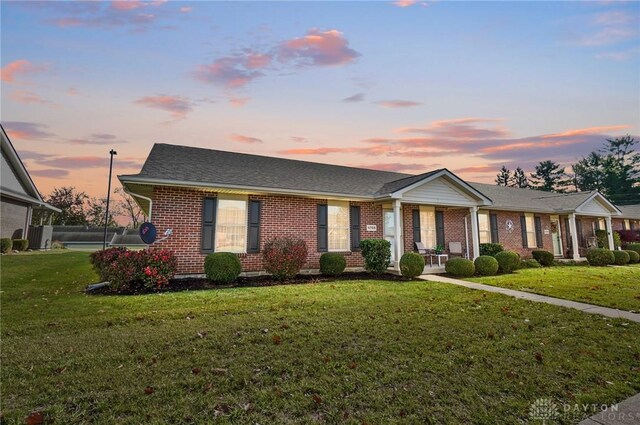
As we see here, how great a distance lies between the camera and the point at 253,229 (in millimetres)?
11430

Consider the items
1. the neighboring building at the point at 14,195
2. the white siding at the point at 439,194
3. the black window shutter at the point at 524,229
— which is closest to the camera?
the white siding at the point at 439,194

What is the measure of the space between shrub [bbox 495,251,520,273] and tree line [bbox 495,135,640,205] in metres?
50.1

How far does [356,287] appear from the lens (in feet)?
30.0

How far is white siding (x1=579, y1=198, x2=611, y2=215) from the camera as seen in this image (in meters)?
20.0

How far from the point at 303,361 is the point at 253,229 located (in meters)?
8.13

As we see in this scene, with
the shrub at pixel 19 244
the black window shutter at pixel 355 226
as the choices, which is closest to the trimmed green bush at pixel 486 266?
the black window shutter at pixel 355 226

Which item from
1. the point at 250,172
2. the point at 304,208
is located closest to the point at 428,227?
the point at 304,208

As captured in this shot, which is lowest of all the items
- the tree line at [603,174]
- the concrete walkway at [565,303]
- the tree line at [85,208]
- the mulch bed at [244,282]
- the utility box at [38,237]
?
the concrete walkway at [565,303]

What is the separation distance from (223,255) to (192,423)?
742cm

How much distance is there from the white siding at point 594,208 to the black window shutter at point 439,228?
11.5 m

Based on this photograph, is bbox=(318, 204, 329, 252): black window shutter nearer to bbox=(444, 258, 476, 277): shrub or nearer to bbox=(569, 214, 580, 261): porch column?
bbox=(444, 258, 476, 277): shrub

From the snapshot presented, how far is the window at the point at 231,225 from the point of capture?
Result: 35.8 ft

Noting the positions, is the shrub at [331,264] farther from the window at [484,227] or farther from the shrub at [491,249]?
the window at [484,227]

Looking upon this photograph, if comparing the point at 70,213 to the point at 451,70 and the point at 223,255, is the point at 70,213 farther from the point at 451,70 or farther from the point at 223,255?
the point at 451,70
